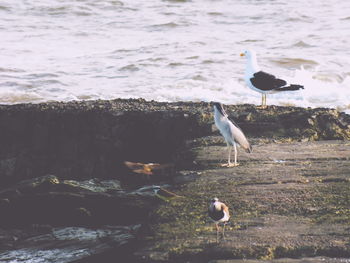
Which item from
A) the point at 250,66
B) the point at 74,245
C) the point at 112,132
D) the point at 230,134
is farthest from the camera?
the point at 250,66

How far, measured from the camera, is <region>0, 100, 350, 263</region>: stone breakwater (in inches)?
193

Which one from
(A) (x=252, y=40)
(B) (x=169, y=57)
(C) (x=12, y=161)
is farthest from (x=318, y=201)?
(A) (x=252, y=40)

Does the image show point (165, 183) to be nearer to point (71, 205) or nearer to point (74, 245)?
point (71, 205)

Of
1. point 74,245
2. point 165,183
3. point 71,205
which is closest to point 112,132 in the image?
point 165,183

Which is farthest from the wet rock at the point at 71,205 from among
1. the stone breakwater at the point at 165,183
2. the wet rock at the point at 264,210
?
the wet rock at the point at 264,210

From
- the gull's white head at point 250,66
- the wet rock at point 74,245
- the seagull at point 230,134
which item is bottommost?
the wet rock at point 74,245

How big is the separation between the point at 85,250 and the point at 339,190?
2.09m

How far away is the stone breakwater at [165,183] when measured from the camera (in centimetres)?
490

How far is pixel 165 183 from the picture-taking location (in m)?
6.86

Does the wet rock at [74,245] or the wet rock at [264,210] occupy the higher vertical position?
the wet rock at [264,210]

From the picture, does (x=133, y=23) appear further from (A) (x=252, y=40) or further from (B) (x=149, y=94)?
(B) (x=149, y=94)

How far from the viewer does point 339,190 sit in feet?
18.8

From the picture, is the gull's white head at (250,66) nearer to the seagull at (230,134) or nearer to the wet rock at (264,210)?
the wet rock at (264,210)

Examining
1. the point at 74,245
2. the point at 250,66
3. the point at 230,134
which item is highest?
the point at 230,134
